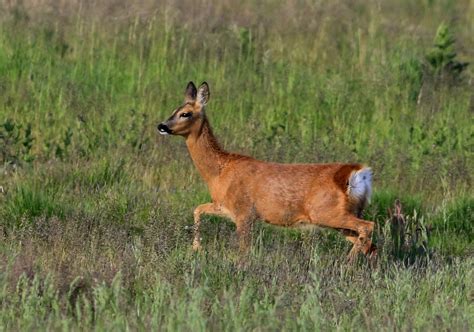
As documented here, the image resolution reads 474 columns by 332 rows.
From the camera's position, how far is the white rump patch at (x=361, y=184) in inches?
377

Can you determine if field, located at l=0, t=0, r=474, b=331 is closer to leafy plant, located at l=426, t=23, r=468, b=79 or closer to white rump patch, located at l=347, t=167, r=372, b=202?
leafy plant, located at l=426, t=23, r=468, b=79

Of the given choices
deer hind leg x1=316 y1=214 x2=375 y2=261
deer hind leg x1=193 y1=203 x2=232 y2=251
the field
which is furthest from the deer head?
deer hind leg x1=316 y1=214 x2=375 y2=261

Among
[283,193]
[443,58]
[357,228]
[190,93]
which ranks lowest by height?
[357,228]

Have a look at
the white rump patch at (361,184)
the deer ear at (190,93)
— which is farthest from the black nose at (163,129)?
the white rump patch at (361,184)

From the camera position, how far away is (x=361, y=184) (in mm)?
9578

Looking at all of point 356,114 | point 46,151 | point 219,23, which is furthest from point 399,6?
point 46,151

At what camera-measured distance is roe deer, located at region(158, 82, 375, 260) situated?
9.64m

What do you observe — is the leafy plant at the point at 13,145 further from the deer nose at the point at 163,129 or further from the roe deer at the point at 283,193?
the roe deer at the point at 283,193

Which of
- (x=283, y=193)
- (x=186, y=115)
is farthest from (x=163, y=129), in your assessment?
(x=283, y=193)

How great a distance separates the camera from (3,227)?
984 centimetres

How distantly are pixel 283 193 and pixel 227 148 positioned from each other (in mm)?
3078

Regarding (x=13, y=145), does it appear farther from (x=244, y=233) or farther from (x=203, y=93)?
(x=244, y=233)

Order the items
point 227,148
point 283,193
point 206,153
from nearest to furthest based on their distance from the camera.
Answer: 1. point 283,193
2. point 206,153
3. point 227,148

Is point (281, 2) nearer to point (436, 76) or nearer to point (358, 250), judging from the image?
point (436, 76)
